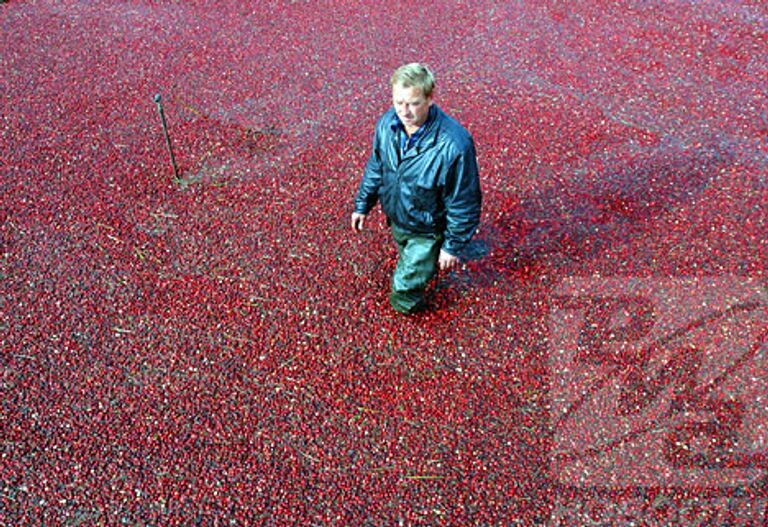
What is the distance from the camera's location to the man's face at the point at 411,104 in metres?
3.63

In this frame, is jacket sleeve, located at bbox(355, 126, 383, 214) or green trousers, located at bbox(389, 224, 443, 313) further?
green trousers, located at bbox(389, 224, 443, 313)

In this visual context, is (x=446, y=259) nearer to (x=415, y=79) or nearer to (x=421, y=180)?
(x=421, y=180)

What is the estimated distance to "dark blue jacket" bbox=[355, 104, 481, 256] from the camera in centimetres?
391

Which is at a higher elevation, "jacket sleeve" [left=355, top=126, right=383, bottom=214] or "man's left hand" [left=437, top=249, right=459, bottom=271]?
"jacket sleeve" [left=355, top=126, right=383, bottom=214]

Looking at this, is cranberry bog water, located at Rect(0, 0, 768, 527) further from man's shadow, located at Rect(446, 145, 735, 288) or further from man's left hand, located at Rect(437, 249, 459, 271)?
man's left hand, located at Rect(437, 249, 459, 271)

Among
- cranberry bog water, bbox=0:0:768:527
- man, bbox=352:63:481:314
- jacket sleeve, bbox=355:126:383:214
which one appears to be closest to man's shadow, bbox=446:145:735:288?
cranberry bog water, bbox=0:0:768:527

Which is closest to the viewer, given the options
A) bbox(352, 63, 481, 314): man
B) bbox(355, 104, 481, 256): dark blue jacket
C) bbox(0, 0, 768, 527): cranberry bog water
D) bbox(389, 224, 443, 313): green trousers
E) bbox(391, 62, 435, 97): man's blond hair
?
bbox(391, 62, 435, 97): man's blond hair

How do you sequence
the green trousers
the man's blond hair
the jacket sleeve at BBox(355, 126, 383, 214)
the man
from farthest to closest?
the green trousers < the jacket sleeve at BBox(355, 126, 383, 214) < the man < the man's blond hair

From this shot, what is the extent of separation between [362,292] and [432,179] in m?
1.44

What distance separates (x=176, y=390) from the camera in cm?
445

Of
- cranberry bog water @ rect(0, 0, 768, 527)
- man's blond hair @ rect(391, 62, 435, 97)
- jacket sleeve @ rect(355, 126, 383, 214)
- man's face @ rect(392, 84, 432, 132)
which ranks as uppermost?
man's blond hair @ rect(391, 62, 435, 97)

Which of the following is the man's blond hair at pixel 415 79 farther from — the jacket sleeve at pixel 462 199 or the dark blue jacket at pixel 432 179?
the jacket sleeve at pixel 462 199

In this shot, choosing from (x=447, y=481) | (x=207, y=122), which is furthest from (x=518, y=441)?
(x=207, y=122)

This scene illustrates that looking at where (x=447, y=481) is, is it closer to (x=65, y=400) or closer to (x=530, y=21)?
(x=65, y=400)
